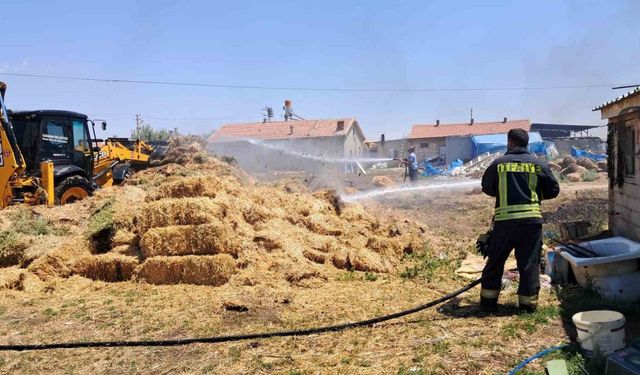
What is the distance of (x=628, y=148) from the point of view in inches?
284

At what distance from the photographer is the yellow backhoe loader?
463 inches

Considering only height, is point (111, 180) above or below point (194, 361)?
above

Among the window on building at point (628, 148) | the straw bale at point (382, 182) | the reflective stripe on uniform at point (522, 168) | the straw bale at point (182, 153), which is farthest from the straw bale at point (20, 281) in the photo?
the straw bale at point (382, 182)

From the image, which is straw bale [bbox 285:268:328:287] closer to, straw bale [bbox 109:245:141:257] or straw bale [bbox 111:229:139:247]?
straw bale [bbox 109:245:141:257]

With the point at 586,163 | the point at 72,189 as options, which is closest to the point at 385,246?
the point at 72,189

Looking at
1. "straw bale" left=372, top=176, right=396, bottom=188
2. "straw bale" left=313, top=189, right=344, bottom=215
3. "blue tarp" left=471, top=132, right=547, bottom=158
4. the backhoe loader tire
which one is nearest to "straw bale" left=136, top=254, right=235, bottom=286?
"straw bale" left=313, top=189, right=344, bottom=215

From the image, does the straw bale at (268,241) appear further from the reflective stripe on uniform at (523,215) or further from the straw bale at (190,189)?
the reflective stripe on uniform at (523,215)

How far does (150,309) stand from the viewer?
6355 mm

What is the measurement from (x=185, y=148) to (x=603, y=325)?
1381 centimetres

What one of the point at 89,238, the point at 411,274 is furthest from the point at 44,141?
the point at 411,274

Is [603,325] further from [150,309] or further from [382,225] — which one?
[382,225]

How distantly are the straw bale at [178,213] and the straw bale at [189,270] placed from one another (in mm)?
714

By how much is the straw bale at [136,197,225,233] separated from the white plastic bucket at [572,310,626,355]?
551 cm

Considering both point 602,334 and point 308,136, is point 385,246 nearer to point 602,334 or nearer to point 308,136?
point 602,334
